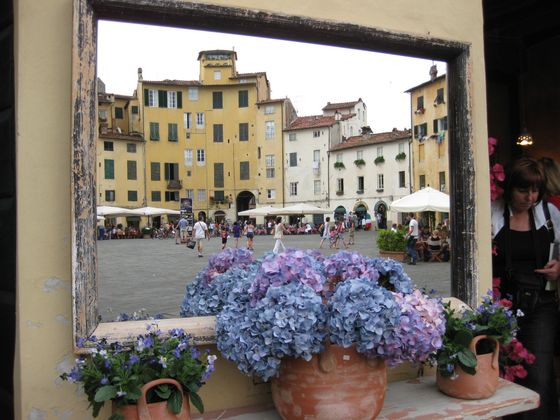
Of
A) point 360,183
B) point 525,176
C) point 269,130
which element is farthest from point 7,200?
point 360,183

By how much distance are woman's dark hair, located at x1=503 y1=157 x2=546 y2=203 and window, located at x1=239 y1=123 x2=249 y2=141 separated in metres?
1.75

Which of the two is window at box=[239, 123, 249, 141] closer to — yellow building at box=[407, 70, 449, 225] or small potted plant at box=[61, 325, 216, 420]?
yellow building at box=[407, 70, 449, 225]

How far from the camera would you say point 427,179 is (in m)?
2.92

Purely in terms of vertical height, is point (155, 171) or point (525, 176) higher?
point (155, 171)

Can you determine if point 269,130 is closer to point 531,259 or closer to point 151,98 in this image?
point 151,98

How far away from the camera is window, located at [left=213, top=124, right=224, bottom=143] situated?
3418mm

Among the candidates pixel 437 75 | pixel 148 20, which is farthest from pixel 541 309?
pixel 148 20

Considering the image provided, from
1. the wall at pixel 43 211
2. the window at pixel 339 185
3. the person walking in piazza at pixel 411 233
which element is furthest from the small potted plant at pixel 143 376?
the window at pixel 339 185

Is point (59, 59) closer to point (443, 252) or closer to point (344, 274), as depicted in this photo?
point (344, 274)

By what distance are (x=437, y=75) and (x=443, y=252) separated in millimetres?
930

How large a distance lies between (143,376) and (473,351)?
1.22m

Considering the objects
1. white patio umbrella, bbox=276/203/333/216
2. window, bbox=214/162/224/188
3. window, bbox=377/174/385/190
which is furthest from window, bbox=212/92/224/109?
white patio umbrella, bbox=276/203/333/216

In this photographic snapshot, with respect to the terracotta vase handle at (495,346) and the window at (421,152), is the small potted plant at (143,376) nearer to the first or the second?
the terracotta vase handle at (495,346)

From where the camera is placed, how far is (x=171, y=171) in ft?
14.6
